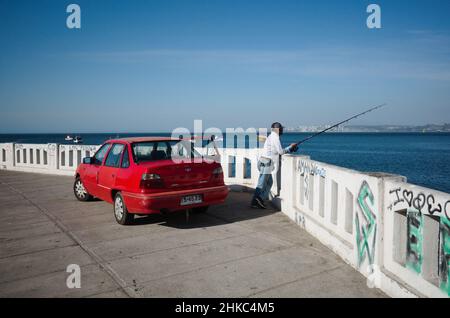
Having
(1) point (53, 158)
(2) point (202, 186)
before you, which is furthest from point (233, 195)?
(1) point (53, 158)

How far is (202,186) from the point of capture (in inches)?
258

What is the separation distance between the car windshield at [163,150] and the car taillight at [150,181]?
1.83 feet

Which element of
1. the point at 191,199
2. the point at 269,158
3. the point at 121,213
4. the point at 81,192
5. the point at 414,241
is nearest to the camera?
the point at 414,241

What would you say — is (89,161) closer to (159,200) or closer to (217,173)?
(159,200)

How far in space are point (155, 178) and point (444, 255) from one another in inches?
170

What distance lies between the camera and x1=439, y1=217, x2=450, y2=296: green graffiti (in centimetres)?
287

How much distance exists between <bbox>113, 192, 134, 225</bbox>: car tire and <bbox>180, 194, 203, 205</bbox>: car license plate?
1067mm

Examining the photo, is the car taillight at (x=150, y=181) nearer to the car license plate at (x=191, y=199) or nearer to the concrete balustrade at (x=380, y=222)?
the car license plate at (x=191, y=199)

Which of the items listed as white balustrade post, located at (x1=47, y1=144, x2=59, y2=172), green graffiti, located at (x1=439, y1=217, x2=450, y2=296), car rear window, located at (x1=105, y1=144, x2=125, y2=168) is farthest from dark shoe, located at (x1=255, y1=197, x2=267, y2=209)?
Answer: white balustrade post, located at (x1=47, y1=144, x2=59, y2=172)

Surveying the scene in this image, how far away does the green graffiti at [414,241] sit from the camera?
3.26m

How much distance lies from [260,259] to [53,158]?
12.6m

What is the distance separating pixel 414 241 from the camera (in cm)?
339

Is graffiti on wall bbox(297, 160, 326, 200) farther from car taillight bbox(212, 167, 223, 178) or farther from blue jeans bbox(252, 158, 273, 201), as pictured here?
car taillight bbox(212, 167, 223, 178)

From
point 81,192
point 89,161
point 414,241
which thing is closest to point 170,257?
point 414,241
